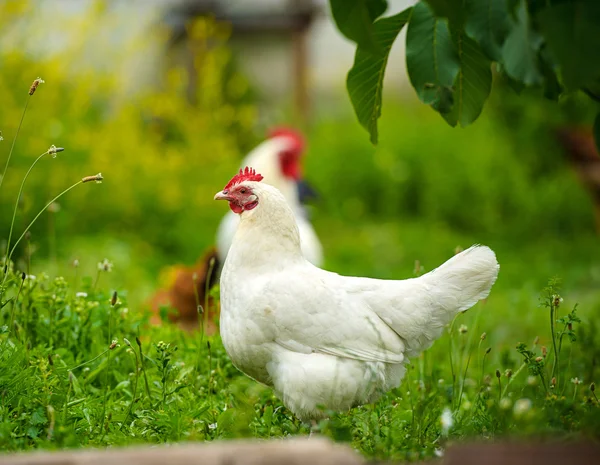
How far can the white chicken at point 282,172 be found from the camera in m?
5.48

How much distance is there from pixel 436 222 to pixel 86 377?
279 inches

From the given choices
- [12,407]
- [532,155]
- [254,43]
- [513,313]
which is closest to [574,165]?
[532,155]

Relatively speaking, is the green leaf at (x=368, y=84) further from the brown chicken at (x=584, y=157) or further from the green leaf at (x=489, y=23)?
the brown chicken at (x=584, y=157)

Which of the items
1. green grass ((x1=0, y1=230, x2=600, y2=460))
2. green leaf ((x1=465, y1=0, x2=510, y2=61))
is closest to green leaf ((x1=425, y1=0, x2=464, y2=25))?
green leaf ((x1=465, y1=0, x2=510, y2=61))

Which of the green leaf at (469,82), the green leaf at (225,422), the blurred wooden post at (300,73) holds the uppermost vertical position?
the blurred wooden post at (300,73)

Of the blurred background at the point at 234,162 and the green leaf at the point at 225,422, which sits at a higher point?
the blurred background at the point at 234,162

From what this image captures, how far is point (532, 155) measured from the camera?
1041cm

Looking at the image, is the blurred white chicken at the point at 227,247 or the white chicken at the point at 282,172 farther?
the white chicken at the point at 282,172

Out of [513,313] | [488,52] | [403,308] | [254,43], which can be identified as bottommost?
[513,313]

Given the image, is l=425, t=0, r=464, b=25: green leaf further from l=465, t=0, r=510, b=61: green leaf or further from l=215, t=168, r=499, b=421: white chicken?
l=215, t=168, r=499, b=421: white chicken

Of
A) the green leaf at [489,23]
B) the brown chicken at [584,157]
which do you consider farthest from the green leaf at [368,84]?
the brown chicken at [584,157]

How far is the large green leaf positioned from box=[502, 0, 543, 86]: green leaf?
37 centimetres

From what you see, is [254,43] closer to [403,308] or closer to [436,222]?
[436,222]

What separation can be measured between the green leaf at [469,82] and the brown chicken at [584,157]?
6.35 m
